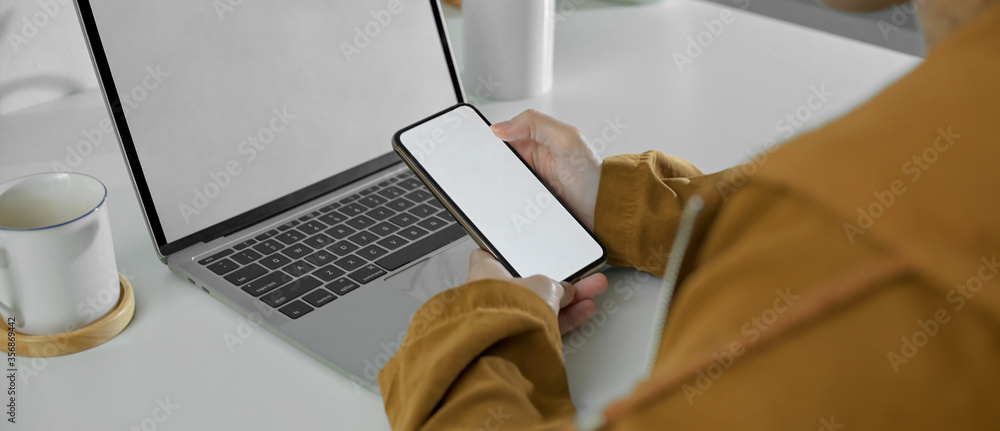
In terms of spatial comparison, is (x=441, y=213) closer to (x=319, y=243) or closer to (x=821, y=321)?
(x=319, y=243)

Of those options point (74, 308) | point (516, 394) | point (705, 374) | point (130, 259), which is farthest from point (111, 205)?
point (705, 374)

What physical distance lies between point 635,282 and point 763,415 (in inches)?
16.9

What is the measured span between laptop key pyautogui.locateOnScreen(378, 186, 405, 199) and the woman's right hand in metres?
0.12

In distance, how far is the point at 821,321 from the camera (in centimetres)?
20

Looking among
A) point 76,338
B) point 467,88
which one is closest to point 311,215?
point 76,338

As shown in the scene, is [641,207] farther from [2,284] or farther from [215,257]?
[2,284]

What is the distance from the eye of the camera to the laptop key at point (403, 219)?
0.70m

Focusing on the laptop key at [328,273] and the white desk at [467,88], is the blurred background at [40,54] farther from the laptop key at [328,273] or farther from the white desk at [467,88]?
the laptop key at [328,273]

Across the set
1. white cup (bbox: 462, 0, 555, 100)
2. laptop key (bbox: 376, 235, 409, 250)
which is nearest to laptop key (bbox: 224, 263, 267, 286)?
laptop key (bbox: 376, 235, 409, 250)

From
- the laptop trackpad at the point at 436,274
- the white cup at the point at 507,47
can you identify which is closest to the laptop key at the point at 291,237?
the laptop trackpad at the point at 436,274

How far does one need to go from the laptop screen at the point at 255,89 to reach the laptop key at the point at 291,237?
0.05 metres

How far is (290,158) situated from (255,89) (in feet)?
0.24

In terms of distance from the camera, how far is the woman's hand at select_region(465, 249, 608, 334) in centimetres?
55

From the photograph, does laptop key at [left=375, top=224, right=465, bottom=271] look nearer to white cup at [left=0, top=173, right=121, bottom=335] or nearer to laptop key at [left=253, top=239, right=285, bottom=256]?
laptop key at [left=253, top=239, right=285, bottom=256]
